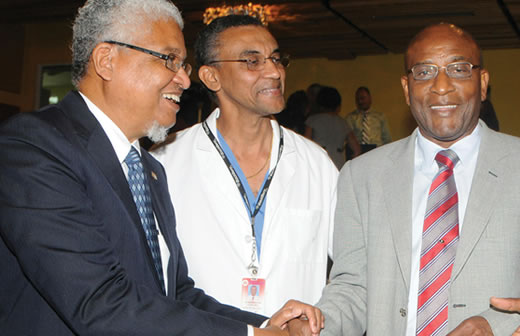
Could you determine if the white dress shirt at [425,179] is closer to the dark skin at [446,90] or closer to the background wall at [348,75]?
the dark skin at [446,90]

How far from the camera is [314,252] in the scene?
277 centimetres

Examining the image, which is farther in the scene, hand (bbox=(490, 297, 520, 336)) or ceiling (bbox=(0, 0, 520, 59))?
ceiling (bbox=(0, 0, 520, 59))

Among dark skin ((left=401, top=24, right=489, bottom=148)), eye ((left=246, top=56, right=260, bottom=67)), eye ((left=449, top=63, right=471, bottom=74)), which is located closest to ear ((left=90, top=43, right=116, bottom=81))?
eye ((left=246, top=56, right=260, bottom=67))

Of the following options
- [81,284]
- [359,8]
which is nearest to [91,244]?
[81,284]

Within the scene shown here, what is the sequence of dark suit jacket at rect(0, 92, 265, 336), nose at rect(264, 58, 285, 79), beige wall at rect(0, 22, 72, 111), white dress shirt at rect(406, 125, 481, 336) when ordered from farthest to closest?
beige wall at rect(0, 22, 72, 111) < nose at rect(264, 58, 285, 79) < white dress shirt at rect(406, 125, 481, 336) < dark suit jacket at rect(0, 92, 265, 336)

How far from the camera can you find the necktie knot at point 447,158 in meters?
2.34

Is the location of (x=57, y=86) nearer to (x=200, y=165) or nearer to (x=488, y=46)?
(x=488, y=46)

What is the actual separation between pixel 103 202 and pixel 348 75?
1155 centimetres

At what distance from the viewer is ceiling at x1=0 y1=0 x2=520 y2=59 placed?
8570 millimetres

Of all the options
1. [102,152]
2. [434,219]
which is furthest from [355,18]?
[102,152]

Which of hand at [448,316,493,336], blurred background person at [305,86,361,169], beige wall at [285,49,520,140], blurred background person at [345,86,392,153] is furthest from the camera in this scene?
beige wall at [285,49,520,140]

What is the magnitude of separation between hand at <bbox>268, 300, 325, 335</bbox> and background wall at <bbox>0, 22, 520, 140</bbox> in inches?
409

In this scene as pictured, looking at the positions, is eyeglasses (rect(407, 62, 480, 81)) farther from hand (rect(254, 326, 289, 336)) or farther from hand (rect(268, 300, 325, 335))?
hand (rect(254, 326, 289, 336))

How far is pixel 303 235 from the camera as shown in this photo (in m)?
2.75
